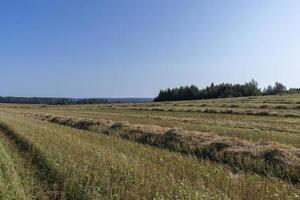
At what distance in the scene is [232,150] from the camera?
12.4 metres

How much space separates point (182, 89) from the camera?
13525cm

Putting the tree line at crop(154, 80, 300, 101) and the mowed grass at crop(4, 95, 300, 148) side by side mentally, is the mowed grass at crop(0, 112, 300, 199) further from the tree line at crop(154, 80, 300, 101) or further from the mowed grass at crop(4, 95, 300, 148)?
the tree line at crop(154, 80, 300, 101)

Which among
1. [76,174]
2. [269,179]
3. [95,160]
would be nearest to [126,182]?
[76,174]

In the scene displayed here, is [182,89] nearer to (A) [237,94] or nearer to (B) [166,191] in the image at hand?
(A) [237,94]

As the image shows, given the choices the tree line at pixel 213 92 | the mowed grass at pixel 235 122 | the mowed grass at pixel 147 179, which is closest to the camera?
the mowed grass at pixel 147 179

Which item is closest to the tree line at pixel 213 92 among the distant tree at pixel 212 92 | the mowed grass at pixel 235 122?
the distant tree at pixel 212 92

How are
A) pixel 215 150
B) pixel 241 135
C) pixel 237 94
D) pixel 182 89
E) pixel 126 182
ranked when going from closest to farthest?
pixel 126 182 → pixel 215 150 → pixel 241 135 → pixel 237 94 → pixel 182 89

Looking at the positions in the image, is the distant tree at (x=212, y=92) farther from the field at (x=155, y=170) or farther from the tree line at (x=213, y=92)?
the field at (x=155, y=170)

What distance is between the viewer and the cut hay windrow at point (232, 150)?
10.1m

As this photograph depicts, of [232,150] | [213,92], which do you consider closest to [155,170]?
[232,150]

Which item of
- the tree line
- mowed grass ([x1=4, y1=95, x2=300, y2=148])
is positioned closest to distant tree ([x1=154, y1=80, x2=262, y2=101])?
the tree line

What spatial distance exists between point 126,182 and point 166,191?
3.98 feet

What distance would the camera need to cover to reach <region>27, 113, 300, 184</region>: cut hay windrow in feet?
33.1

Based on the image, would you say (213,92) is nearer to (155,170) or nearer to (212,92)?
(212,92)
